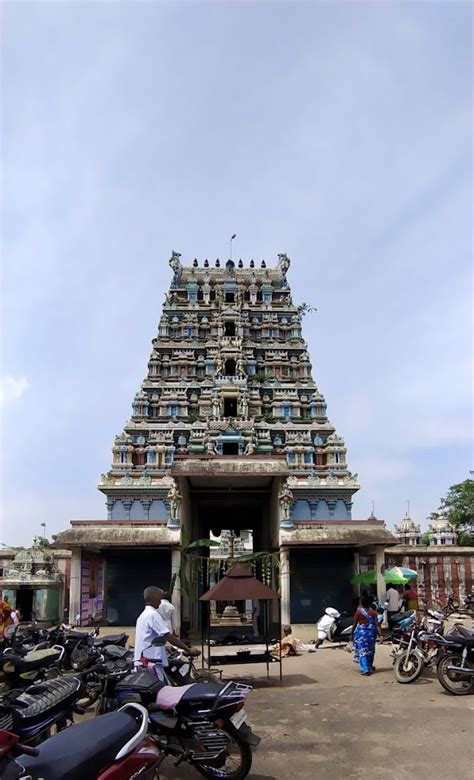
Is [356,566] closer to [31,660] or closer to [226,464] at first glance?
[226,464]

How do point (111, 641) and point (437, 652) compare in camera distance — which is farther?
point (111, 641)

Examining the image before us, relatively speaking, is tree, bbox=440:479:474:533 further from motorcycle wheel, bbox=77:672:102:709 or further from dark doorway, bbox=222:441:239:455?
motorcycle wheel, bbox=77:672:102:709

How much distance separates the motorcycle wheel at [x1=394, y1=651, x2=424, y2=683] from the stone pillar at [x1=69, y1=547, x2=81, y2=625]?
38.1 feet

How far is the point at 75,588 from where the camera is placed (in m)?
18.8

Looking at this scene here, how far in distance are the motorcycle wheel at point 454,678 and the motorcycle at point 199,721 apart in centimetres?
454

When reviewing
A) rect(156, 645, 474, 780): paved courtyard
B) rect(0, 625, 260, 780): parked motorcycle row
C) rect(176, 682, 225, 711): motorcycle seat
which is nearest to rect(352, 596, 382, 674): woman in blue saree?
rect(156, 645, 474, 780): paved courtyard

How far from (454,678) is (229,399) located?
28.2 meters

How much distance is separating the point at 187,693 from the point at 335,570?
16334mm

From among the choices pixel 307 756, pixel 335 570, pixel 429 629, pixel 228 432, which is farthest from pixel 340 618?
pixel 228 432

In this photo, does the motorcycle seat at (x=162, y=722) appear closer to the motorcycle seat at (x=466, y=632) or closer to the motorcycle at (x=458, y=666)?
the motorcycle at (x=458, y=666)

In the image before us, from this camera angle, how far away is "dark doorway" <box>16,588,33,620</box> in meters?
20.7

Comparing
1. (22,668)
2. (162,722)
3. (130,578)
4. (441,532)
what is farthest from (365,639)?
(441,532)

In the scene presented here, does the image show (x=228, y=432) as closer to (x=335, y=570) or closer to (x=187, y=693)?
(x=335, y=570)

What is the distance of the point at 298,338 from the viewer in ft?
133
